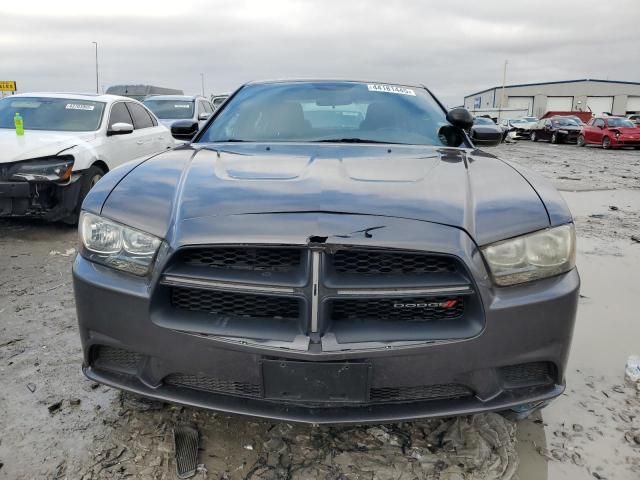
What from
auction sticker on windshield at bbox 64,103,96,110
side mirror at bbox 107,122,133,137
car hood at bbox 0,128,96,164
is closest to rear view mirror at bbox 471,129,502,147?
car hood at bbox 0,128,96,164

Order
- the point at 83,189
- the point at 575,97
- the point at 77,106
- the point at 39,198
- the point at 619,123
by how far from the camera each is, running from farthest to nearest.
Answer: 1. the point at 575,97
2. the point at 619,123
3. the point at 77,106
4. the point at 83,189
5. the point at 39,198

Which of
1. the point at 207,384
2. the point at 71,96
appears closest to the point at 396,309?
the point at 207,384

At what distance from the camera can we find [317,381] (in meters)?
1.66

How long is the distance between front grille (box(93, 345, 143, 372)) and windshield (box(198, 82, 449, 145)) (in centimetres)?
144

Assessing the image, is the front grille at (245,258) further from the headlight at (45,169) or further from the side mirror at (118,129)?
the side mirror at (118,129)

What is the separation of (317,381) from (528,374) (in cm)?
75

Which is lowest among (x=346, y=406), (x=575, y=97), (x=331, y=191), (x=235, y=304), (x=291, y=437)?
(x=291, y=437)

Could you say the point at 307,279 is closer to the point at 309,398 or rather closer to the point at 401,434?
the point at 309,398

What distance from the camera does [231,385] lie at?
1797mm

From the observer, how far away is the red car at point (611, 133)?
21250 millimetres

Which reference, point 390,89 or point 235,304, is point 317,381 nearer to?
point 235,304

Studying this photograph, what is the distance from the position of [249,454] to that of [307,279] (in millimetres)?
831

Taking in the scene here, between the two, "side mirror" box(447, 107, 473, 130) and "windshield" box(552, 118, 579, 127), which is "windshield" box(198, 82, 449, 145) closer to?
"side mirror" box(447, 107, 473, 130)

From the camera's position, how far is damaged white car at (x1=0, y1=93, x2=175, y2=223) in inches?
201
